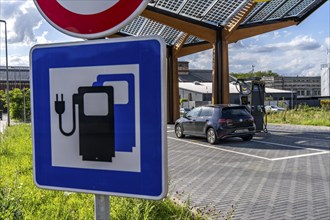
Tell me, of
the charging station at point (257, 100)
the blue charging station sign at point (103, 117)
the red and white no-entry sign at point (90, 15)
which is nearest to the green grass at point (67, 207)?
the blue charging station sign at point (103, 117)

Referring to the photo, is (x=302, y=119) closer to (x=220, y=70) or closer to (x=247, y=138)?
(x=220, y=70)

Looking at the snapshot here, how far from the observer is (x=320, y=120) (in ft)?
82.2

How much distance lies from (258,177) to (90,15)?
758cm

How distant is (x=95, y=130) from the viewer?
1.67 metres

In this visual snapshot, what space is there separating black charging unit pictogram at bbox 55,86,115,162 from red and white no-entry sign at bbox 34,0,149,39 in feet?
0.82

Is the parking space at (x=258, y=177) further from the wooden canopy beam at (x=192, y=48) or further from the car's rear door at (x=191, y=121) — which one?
the wooden canopy beam at (x=192, y=48)

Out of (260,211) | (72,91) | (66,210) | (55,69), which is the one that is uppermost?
(55,69)

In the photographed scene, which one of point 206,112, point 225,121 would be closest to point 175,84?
point 206,112

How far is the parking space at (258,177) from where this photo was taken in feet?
19.9

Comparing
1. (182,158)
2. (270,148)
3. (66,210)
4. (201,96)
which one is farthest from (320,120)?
(201,96)

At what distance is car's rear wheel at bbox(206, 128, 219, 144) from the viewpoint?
15377 mm

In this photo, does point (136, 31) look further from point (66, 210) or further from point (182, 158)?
point (66, 210)

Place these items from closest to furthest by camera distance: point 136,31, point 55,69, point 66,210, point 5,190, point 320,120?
point 55,69 → point 66,210 → point 5,190 → point 320,120 → point 136,31

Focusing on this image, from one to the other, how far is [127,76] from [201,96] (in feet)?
218
